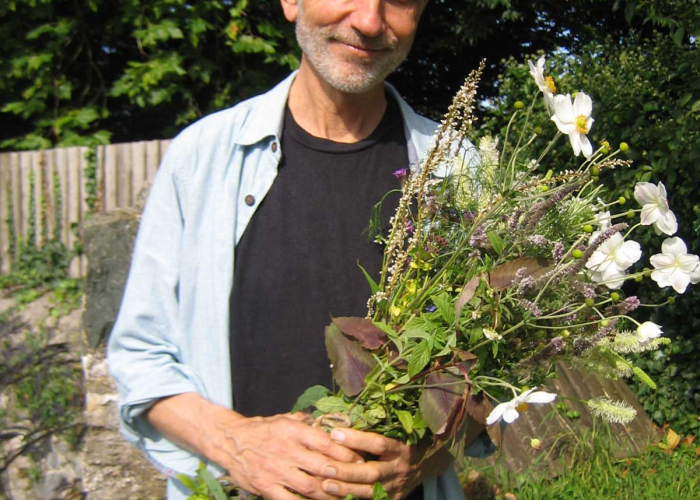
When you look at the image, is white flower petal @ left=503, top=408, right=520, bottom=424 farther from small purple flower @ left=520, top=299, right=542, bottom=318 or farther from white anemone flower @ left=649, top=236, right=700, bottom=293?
white anemone flower @ left=649, top=236, right=700, bottom=293

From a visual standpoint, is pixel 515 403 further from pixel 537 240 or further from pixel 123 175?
pixel 123 175

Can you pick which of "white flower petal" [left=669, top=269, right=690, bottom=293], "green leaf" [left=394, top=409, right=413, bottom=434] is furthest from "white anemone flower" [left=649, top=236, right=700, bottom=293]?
"green leaf" [left=394, top=409, right=413, bottom=434]

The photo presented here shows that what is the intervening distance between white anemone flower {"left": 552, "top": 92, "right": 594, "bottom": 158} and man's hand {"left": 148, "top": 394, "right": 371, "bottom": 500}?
807 millimetres

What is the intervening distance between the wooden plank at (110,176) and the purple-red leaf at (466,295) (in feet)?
18.9

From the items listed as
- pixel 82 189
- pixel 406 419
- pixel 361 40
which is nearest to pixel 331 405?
pixel 406 419

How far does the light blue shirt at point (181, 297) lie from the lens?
5.45ft

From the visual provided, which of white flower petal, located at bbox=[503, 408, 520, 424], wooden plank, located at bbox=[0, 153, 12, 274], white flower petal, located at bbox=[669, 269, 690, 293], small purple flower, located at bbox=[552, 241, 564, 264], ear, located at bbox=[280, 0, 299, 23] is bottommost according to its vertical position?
wooden plank, located at bbox=[0, 153, 12, 274]

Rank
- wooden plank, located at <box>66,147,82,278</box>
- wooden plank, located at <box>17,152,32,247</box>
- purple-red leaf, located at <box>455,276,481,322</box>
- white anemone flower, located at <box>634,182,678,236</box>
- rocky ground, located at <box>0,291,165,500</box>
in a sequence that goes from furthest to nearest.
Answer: wooden plank, located at <box>17,152,32,247</box>
wooden plank, located at <box>66,147,82,278</box>
rocky ground, located at <box>0,291,165,500</box>
white anemone flower, located at <box>634,182,678,236</box>
purple-red leaf, located at <box>455,276,481,322</box>

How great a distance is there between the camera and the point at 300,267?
1838 mm

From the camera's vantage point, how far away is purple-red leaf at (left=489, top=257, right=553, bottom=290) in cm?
132

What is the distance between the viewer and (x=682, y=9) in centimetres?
314

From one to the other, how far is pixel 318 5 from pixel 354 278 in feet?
2.57

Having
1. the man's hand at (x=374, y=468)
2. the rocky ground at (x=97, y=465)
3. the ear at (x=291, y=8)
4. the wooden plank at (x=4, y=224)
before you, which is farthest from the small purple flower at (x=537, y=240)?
the wooden plank at (x=4, y=224)

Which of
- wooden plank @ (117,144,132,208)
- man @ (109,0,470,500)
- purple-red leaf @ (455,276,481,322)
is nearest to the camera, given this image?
purple-red leaf @ (455,276,481,322)
